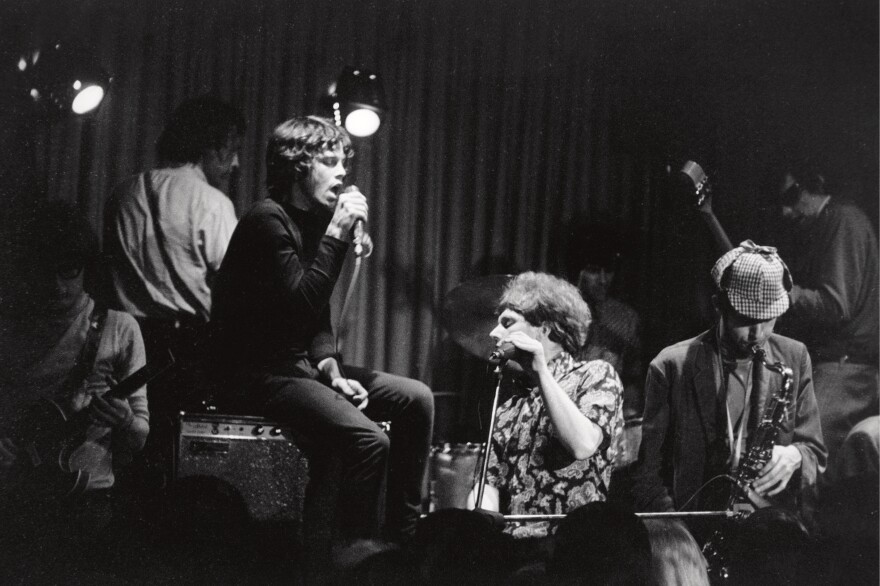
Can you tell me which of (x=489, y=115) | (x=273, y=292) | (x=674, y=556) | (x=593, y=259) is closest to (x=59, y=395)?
(x=273, y=292)

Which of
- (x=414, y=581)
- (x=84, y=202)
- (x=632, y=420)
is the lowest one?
(x=414, y=581)

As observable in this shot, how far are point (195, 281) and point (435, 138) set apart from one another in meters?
0.98

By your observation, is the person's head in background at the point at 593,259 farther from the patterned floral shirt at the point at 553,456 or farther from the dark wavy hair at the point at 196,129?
the dark wavy hair at the point at 196,129

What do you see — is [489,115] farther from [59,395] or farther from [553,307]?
[59,395]

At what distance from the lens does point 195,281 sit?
8.34ft

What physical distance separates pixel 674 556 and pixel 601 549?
0.28m

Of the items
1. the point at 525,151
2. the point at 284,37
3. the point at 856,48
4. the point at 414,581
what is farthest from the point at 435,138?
the point at 856,48

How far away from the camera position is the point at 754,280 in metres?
2.97

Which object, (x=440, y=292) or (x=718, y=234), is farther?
(x=718, y=234)

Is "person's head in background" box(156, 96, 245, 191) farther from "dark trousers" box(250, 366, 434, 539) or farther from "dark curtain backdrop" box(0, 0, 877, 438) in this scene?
"dark trousers" box(250, 366, 434, 539)

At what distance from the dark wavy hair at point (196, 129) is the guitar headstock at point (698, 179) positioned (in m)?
1.69

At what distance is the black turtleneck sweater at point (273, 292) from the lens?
2.40m

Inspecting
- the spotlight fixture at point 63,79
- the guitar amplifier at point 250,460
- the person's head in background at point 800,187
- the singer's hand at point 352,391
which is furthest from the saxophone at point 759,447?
the spotlight fixture at point 63,79

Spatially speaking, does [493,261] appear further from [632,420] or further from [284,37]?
[284,37]
